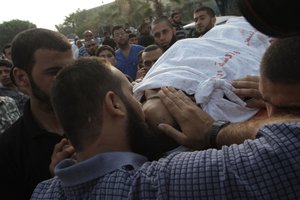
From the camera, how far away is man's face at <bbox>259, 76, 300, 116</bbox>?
1291mm

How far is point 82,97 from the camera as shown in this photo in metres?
1.45

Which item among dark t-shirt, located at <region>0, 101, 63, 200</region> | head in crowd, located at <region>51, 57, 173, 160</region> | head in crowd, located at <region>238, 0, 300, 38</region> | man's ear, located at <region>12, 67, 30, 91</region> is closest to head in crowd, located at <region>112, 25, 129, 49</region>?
man's ear, located at <region>12, 67, 30, 91</region>

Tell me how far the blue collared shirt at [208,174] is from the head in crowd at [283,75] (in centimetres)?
13

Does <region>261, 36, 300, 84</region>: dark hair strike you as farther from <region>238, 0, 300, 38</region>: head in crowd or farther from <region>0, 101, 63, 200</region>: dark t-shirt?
<region>0, 101, 63, 200</region>: dark t-shirt

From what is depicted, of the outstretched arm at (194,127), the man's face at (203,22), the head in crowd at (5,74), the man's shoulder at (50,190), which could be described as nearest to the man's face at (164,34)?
the man's face at (203,22)

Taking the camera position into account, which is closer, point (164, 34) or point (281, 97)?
point (281, 97)

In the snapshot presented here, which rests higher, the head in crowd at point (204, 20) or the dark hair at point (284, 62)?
the dark hair at point (284, 62)

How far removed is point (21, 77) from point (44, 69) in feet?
0.53

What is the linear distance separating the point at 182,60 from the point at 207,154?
88 centimetres

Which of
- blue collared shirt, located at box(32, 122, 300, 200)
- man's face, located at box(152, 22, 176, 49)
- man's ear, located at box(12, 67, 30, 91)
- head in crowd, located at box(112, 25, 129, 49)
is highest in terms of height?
man's ear, located at box(12, 67, 30, 91)

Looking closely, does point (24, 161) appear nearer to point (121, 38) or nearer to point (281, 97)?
point (281, 97)

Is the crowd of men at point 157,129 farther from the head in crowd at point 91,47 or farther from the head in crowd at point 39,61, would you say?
the head in crowd at point 91,47

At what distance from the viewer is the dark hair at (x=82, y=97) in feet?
4.72

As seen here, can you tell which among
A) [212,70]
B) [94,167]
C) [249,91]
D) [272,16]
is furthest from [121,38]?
[272,16]
